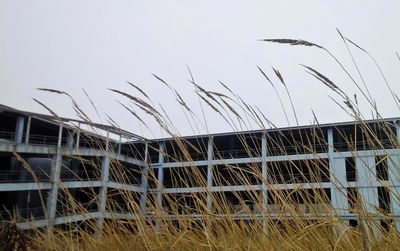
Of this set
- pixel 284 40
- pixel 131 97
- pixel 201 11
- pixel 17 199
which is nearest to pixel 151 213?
pixel 131 97

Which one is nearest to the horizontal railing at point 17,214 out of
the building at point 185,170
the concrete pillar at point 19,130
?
the building at point 185,170

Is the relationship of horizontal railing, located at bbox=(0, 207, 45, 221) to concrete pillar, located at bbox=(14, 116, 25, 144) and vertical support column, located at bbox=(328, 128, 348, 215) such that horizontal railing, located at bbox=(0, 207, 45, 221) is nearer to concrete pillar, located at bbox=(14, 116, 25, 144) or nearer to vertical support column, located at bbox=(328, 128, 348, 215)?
vertical support column, located at bbox=(328, 128, 348, 215)

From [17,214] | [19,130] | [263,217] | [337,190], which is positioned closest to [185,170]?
[263,217]

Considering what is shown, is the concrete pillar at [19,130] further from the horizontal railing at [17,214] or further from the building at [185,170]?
the horizontal railing at [17,214]

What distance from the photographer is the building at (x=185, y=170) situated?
86cm

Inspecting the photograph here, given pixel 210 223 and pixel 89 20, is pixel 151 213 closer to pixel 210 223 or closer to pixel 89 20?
pixel 210 223

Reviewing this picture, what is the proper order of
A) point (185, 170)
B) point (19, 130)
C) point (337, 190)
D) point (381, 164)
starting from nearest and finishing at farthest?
point (337, 190) → point (381, 164) → point (185, 170) → point (19, 130)

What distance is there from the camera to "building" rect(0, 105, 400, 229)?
86 centimetres

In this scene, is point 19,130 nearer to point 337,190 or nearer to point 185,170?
point 185,170

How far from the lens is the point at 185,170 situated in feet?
3.74

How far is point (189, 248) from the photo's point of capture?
81 cm

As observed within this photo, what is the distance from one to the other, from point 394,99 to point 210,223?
528 mm

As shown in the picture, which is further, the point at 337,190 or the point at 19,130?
the point at 19,130

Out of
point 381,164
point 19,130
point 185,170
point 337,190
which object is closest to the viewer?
point 337,190
